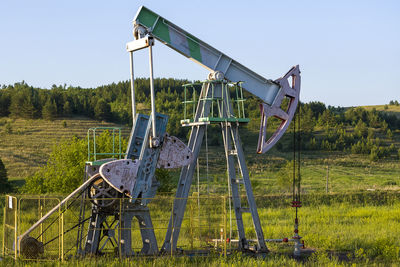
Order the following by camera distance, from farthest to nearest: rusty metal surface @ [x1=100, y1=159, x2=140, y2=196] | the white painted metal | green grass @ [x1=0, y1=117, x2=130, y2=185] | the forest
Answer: the forest
green grass @ [x1=0, y1=117, x2=130, y2=185]
the white painted metal
rusty metal surface @ [x1=100, y1=159, x2=140, y2=196]

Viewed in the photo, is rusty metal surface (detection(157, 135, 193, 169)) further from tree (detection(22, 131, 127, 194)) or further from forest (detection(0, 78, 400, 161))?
forest (detection(0, 78, 400, 161))

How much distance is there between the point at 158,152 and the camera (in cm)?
1097

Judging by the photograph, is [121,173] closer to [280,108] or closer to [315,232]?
[280,108]

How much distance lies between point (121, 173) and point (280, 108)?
3.95m

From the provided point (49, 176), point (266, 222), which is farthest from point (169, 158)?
point (49, 176)

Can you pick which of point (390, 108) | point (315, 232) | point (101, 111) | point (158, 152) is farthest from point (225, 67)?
point (390, 108)

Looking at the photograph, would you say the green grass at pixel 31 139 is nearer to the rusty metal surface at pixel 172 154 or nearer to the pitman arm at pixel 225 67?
the rusty metal surface at pixel 172 154

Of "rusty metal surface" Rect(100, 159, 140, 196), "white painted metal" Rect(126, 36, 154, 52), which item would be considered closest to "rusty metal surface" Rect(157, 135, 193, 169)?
"rusty metal surface" Rect(100, 159, 140, 196)

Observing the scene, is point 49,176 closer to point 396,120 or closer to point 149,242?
point 149,242

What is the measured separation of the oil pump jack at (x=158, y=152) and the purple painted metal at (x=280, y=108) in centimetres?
2

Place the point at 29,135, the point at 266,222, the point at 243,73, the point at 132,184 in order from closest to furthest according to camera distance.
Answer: the point at 132,184 < the point at 243,73 < the point at 266,222 < the point at 29,135

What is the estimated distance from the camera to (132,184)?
10617mm

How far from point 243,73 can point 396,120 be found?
2718 inches

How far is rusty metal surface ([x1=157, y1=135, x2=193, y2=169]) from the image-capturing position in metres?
11.1
